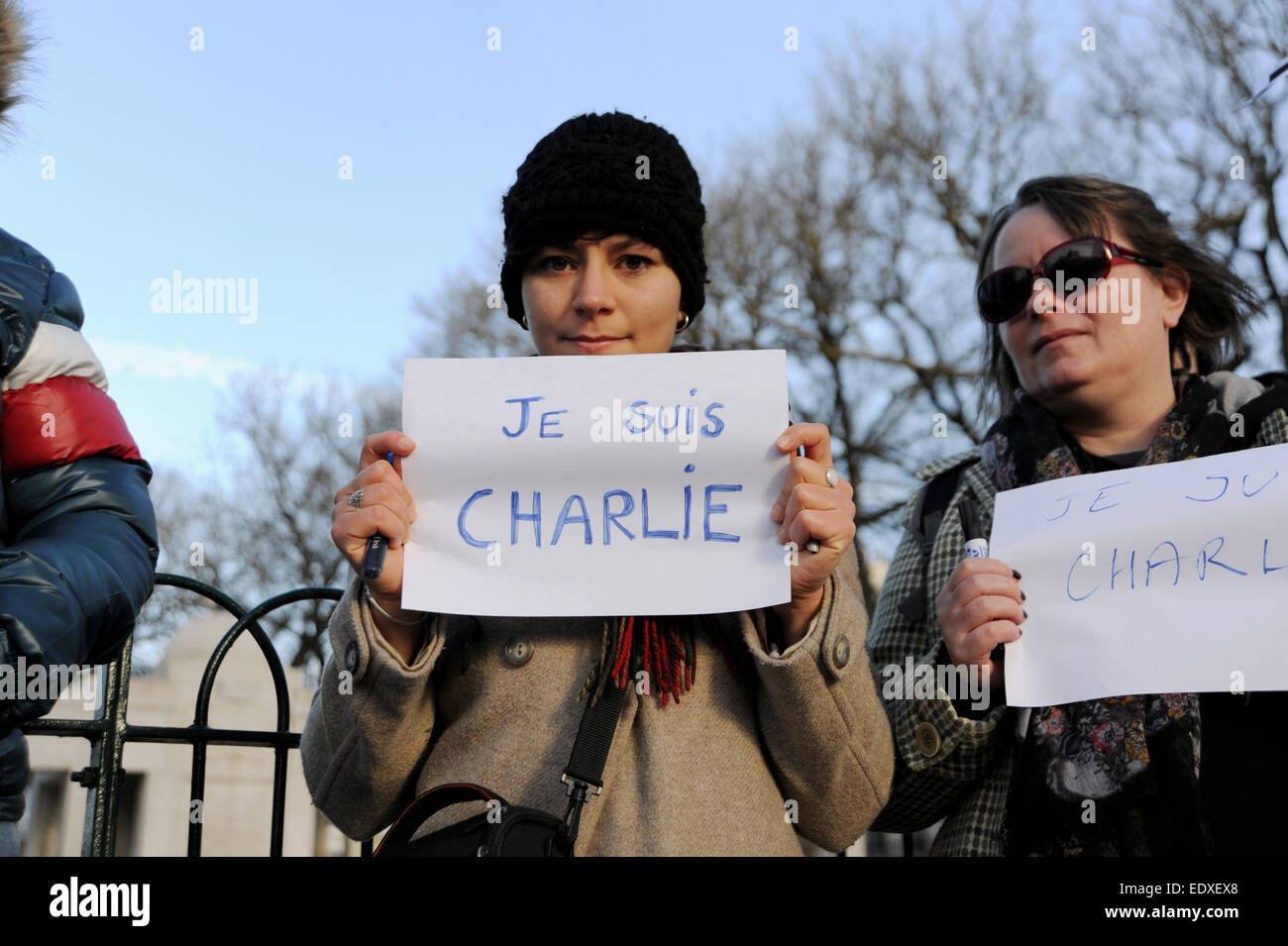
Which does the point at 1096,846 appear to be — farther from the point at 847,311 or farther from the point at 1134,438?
the point at 847,311

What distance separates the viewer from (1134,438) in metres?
2.82

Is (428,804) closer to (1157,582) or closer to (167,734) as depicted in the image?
(167,734)

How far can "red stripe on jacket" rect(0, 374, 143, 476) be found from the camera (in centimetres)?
239

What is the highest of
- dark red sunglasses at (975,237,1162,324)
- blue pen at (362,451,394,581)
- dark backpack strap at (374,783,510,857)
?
dark red sunglasses at (975,237,1162,324)

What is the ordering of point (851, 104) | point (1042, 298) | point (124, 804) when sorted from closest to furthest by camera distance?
1. point (1042, 298)
2. point (851, 104)
3. point (124, 804)

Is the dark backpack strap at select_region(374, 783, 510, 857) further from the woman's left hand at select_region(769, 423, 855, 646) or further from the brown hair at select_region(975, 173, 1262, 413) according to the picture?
the brown hair at select_region(975, 173, 1262, 413)

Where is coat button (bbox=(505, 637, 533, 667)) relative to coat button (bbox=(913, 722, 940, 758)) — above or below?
above

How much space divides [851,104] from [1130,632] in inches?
590

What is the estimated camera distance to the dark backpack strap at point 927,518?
2848 millimetres

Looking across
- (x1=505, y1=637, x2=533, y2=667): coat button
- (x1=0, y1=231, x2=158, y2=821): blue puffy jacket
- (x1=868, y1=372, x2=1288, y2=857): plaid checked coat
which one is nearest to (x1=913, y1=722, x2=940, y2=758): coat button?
(x1=868, y1=372, x2=1288, y2=857): plaid checked coat

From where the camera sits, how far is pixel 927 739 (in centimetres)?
257

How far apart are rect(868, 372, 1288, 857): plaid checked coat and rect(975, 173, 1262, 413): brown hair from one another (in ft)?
0.82

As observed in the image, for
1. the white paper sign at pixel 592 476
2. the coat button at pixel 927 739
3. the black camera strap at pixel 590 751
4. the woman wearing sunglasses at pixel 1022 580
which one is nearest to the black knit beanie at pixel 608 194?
the white paper sign at pixel 592 476
